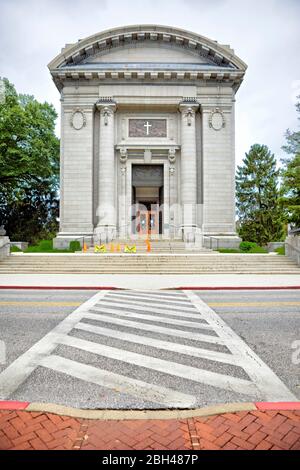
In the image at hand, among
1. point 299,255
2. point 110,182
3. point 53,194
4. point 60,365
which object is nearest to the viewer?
point 60,365

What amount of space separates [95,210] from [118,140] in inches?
284

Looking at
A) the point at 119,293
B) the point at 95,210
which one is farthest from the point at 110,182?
the point at 119,293

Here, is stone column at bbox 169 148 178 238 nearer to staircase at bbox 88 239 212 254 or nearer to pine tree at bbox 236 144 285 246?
staircase at bbox 88 239 212 254

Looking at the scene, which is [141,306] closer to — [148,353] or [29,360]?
[148,353]

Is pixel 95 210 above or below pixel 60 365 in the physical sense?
above

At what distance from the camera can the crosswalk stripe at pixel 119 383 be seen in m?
3.61

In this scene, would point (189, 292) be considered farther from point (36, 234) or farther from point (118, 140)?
point (36, 234)

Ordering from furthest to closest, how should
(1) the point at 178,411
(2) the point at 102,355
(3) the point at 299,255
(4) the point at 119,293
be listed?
(3) the point at 299,255 → (4) the point at 119,293 → (2) the point at 102,355 → (1) the point at 178,411

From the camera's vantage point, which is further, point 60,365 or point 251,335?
point 251,335

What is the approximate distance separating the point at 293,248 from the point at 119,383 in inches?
786

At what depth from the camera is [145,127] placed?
1257 inches

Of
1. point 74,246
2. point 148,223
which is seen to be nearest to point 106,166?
point 148,223

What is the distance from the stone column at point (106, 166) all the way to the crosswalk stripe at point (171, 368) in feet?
81.8

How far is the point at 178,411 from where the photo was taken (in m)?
3.32
